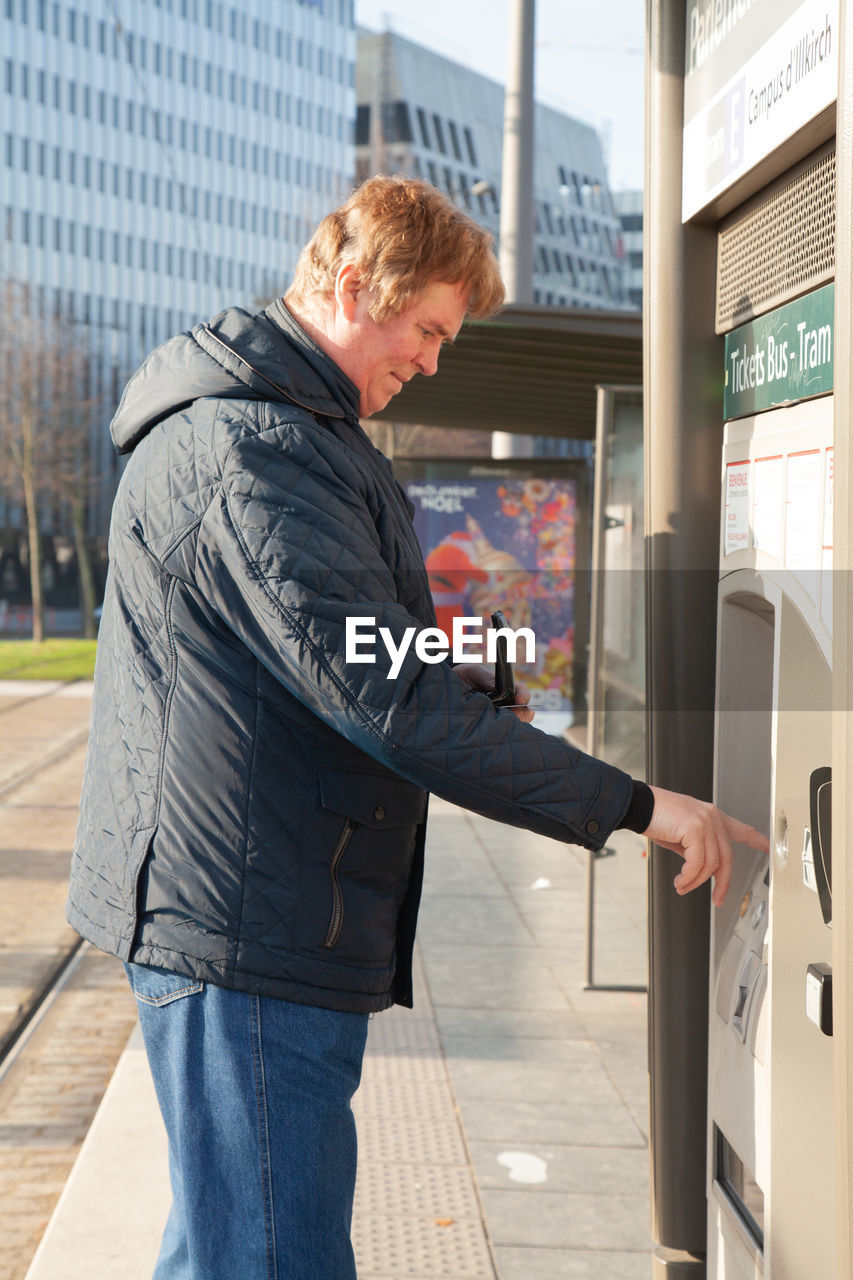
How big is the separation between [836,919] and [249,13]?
74001 millimetres

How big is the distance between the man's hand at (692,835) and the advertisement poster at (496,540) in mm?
4798

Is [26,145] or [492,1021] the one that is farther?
[26,145]

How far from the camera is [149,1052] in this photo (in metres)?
1.89

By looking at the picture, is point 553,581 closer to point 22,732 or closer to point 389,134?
point 22,732

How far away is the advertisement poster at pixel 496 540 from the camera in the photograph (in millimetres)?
Answer: 6777

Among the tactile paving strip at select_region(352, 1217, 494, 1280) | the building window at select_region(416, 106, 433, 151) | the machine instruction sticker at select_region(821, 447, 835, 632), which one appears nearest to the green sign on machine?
Result: the machine instruction sticker at select_region(821, 447, 835, 632)

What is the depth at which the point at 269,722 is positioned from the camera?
177 cm

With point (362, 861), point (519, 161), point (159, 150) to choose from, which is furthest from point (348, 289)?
point (159, 150)

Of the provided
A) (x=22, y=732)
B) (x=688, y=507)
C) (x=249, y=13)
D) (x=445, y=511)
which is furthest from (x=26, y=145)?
(x=688, y=507)

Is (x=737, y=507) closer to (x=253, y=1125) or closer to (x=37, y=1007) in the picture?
(x=253, y=1125)

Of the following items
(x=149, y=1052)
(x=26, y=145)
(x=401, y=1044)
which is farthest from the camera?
(x=26, y=145)

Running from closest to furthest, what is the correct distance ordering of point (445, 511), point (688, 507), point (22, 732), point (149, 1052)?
point (149, 1052) → point (688, 507) → point (445, 511) → point (22, 732)

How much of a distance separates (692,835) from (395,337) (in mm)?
805

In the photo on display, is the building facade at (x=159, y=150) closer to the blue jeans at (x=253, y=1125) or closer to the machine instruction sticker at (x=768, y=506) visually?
the machine instruction sticker at (x=768, y=506)
